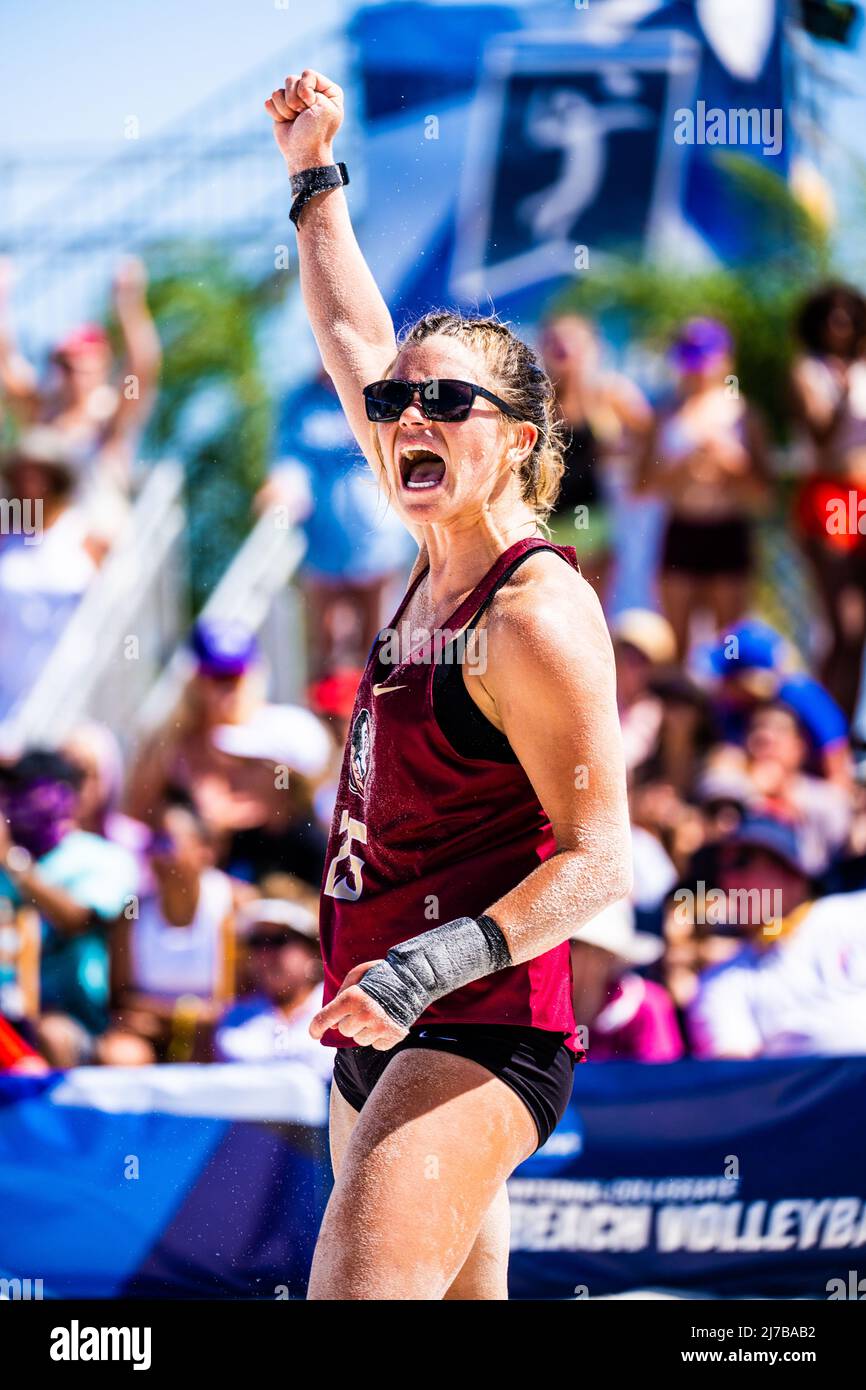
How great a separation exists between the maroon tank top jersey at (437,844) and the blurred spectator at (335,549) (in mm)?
3263

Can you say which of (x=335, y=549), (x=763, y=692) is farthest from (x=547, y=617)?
(x=335, y=549)

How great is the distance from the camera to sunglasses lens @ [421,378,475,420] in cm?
254

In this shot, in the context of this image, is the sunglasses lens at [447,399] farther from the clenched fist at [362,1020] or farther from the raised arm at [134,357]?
the raised arm at [134,357]

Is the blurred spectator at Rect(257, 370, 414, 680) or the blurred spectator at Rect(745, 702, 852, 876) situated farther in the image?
the blurred spectator at Rect(257, 370, 414, 680)

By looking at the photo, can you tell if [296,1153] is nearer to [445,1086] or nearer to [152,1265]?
[152,1265]

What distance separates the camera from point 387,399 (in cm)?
260

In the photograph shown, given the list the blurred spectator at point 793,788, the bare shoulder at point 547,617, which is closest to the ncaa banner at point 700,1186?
the blurred spectator at point 793,788

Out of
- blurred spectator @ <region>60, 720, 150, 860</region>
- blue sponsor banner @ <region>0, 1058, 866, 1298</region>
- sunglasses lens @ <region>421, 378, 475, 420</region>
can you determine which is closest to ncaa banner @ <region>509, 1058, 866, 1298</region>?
blue sponsor banner @ <region>0, 1058, 866, 1298</region>

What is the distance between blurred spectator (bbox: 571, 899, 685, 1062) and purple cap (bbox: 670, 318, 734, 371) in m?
2.22

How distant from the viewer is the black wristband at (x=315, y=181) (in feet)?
9.69

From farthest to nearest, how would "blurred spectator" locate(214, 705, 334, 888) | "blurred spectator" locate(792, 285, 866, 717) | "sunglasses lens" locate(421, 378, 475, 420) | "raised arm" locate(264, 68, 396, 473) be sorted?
"blurred spectator" locate(792, 285, 866, 717) < "blurred spectator" locate(214, 705, 334, 888) < "raised arm" locate(264, 68, 396, 473) < "sunglasses lens" locate(421, 378, 475, 420)

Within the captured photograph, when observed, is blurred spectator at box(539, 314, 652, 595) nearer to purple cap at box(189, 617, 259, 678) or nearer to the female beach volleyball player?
purple cap at box(189, 617, 259, 678)
